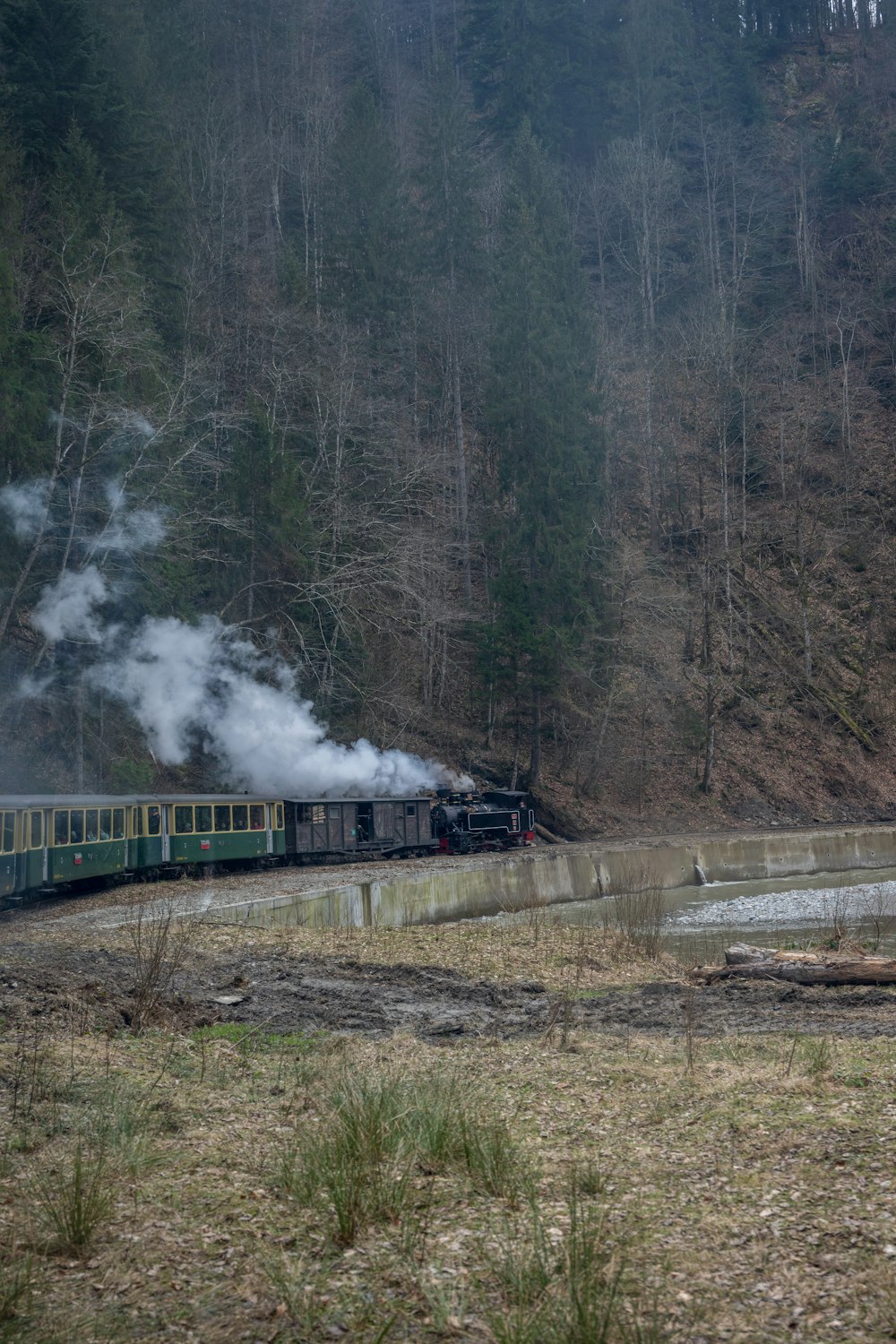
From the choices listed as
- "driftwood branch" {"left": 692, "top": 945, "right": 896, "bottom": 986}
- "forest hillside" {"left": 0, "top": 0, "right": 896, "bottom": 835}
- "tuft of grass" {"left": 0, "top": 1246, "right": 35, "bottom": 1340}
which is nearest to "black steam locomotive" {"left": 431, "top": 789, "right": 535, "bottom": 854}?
"forest hillside" {"left": 0, "top": 0, "right": 896, "bottom": 835}

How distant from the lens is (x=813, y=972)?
45.5 feet

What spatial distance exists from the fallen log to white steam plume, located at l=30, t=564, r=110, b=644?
20464mm

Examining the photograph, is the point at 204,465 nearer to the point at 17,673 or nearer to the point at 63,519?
the point at 63,519

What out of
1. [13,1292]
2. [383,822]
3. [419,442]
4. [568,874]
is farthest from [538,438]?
[13,1292]

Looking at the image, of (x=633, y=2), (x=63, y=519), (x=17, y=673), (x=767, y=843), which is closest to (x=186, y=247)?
(x=63, y=519)

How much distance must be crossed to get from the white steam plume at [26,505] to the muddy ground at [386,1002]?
1614 cm

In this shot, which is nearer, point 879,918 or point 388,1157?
point 388,1157

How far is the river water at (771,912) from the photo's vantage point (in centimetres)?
1920

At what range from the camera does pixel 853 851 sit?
32.8 meters

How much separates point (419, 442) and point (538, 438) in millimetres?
5194

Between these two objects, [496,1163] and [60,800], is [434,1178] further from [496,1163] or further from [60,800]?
[60,800]

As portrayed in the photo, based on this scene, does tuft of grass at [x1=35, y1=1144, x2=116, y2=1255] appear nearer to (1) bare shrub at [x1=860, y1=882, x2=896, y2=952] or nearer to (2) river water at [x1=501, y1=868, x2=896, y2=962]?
(2) river water at [x1=501, y1=868, x2=896, y2=962]

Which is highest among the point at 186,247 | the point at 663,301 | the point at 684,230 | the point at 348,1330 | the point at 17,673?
the point at 684,230

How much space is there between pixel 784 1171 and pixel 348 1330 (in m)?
2.73
